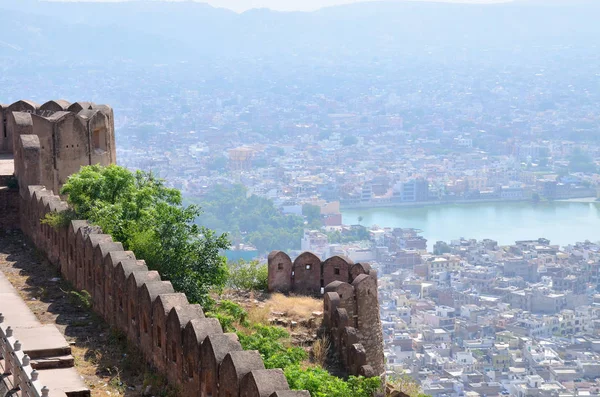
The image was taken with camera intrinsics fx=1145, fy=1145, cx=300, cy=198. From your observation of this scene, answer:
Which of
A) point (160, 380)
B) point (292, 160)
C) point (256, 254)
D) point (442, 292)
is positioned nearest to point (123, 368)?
point (160, 380)

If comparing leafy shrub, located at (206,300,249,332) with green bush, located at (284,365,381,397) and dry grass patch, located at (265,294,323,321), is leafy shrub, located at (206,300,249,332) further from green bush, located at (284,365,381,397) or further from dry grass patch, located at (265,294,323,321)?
green bush, located at (284,365,381,397)

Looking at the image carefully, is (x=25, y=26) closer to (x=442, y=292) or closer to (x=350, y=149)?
(x=350, y=149)

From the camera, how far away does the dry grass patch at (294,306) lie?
55.4ft

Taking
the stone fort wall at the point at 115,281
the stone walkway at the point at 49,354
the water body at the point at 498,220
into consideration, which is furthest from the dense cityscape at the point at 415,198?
the stone walkway at the point at 49,354

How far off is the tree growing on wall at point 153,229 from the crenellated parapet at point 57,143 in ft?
4.80

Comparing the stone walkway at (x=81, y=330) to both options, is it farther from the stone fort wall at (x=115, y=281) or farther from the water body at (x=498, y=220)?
the water body at (x=498, y=220)

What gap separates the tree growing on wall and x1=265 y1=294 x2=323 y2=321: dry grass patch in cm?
188

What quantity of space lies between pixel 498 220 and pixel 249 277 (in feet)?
404

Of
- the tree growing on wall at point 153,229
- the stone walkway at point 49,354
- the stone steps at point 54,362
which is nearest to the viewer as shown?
the stone walkway at point 49,354

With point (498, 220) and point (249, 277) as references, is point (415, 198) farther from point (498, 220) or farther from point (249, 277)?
point (249, 277)

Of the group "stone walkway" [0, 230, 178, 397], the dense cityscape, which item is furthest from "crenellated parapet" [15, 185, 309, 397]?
A: the dense cityscape

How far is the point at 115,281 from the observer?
11914 mm

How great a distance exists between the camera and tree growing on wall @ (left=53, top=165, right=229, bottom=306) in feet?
47.9

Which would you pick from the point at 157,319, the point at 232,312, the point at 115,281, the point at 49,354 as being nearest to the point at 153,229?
the point at 232,312
